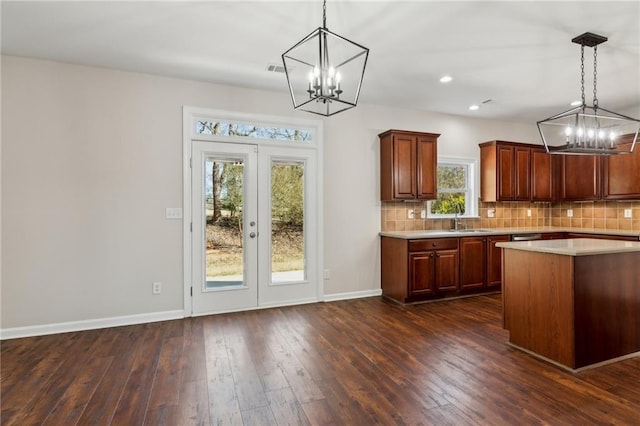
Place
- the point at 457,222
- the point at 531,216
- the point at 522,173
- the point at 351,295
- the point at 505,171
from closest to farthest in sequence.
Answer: the point at 351,295
the point at 457,222
the point at 505,171
the point at 522,173
the point at 531,216

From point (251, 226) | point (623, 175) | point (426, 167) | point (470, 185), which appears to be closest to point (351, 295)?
point (251, 226)

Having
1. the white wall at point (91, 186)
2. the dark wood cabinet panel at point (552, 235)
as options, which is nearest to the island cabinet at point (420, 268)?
the dark wood cabinet panel at point (552, 235)

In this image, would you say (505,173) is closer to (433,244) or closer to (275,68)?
(433,244)

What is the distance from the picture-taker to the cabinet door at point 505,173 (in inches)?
214

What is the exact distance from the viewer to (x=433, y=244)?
4.64m

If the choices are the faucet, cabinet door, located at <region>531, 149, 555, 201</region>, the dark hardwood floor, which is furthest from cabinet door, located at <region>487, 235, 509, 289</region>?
the dark hardwood floor

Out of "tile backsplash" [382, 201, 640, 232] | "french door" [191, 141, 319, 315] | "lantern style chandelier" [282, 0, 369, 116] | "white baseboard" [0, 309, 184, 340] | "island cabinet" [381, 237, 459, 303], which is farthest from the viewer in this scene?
"tile backsplash" [382, 201, 640, 232]

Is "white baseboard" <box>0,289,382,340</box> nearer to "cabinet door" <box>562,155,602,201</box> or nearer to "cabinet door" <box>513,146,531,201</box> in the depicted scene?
"cabinet door" <box>513,146,531,201</box>

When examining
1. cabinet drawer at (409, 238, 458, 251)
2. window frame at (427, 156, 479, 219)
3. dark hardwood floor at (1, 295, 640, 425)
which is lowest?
dark hardwood floor at (1, 295, 640, 425)

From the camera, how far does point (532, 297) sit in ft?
9.61

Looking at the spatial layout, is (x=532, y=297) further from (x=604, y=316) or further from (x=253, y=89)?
(x=253, y=89)

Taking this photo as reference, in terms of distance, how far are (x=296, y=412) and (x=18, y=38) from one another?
380 cm

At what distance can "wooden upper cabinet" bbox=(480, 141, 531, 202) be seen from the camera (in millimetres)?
5438

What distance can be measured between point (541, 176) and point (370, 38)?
4255 millimetres
